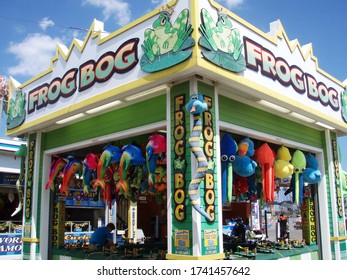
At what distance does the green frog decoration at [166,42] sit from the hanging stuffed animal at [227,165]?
209 cm

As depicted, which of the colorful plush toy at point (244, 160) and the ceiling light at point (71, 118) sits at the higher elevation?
the ceiling light at point (71, 118)

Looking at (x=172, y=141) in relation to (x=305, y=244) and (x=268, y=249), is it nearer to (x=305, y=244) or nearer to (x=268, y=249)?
(x=268, y=249)

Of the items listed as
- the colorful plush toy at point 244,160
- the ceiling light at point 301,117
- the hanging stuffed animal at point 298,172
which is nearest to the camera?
the colorful plush toy at point 244,160

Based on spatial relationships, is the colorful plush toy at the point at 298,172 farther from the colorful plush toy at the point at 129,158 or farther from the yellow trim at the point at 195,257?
the colorful plush toy at the point at 129,158

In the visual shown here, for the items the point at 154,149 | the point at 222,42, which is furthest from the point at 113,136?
the point at 222,42

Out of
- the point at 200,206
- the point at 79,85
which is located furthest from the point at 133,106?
the point at 200,206

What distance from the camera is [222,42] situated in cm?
685

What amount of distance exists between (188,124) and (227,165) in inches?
56.6

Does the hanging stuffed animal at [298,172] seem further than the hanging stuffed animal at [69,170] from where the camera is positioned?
No

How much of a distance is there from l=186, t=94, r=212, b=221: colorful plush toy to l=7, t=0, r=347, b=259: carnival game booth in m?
0.02

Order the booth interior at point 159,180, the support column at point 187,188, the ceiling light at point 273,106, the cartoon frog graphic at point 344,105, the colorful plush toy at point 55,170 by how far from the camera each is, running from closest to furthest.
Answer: the support column at point 187,188
the booth interior at point 159,180
the ceiling light at point 273,106
the colorful plush toy at point 55,170
the cartoon frog graphic at point 344,105

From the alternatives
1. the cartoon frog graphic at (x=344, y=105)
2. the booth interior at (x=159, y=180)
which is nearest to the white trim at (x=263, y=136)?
the booth interior at (x=159, y=180)

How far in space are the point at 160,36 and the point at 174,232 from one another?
3.35m

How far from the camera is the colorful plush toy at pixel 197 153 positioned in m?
6.25
